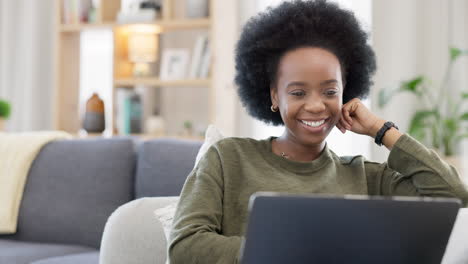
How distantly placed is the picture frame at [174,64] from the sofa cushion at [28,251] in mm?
1730

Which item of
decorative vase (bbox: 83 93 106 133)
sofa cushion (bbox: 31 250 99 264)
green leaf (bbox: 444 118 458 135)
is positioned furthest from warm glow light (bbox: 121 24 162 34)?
sofa cushion (bbox: 31 250 99 264)

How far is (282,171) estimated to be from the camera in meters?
1.44

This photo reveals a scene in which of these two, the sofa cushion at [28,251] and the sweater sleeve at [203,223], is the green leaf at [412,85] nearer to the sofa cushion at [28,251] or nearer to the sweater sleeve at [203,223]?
the sofa cushion at [28,251]

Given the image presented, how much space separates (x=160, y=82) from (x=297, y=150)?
2463mm

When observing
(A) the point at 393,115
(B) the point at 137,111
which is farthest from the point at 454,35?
(B) the point at 137,111

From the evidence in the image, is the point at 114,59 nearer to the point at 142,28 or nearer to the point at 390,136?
the point at 142,28

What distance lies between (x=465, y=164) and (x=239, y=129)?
53.5 inches

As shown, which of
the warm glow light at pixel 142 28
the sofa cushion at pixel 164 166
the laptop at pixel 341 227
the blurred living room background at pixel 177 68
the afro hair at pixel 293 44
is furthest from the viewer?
the warm glow light at pixel 142 28

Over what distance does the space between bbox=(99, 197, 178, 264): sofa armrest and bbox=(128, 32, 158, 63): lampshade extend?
2237mm

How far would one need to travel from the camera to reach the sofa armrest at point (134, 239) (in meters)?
1.75

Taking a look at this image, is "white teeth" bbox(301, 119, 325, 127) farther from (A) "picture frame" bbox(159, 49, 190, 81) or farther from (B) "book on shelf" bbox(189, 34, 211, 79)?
(A) "picture frame" bbox(159, 49, 190, 81)

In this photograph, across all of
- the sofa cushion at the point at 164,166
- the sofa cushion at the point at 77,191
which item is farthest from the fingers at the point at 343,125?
the sofa cushion at the point at 77,191

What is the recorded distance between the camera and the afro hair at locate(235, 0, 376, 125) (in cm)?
148

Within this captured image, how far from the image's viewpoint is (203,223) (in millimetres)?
1278
